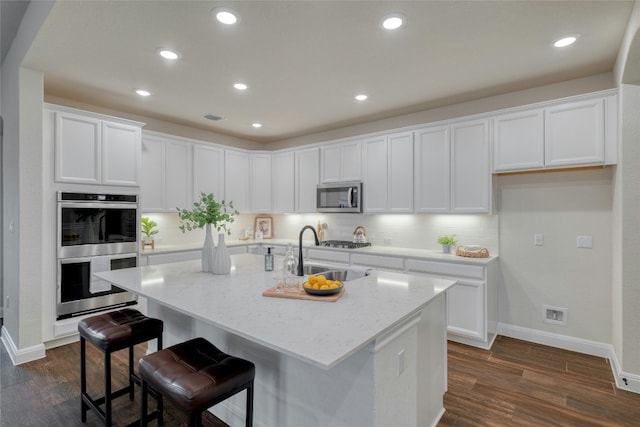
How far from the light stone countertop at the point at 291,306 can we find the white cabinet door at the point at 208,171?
7.97ft

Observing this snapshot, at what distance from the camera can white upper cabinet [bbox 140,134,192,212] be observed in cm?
429

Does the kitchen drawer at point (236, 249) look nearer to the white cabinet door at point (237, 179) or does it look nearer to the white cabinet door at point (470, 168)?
the white cabinet door at point (237, 179)

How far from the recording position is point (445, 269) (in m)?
3.60

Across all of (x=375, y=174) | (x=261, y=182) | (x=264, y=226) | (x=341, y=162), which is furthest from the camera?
(x=264, y=226)

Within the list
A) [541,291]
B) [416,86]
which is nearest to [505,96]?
[416,86]

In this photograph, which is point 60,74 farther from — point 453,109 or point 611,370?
point 611,370

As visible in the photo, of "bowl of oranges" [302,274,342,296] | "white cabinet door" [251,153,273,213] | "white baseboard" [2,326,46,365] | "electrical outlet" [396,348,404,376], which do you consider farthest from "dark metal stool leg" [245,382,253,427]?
"white cabinet door" [251,153,273,213]

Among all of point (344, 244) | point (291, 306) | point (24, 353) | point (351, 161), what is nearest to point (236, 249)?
point (344, 244)

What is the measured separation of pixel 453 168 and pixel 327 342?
3093 mm

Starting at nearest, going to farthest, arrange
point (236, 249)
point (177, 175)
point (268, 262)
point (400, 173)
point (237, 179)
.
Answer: point (268, 262) < point (400, 173) < point (177, 175) < point (236, 249) < point (237, 179)

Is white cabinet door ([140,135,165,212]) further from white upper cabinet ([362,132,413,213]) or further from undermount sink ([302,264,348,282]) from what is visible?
white upper cabinet ([362,132,413,213])

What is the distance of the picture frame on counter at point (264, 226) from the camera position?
19.4ft

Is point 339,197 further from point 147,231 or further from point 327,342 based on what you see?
point 327,342

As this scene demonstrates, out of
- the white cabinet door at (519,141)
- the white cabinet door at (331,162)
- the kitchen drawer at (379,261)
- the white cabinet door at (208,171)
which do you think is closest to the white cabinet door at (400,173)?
the kitchen drawer at (379,261)
